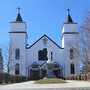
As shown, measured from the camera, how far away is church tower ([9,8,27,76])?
7200 centimetres

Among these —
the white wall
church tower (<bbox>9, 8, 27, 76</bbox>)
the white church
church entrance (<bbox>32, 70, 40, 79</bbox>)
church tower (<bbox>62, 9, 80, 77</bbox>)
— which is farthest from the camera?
the white wall

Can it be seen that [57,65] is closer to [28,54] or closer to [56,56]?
[56,56]

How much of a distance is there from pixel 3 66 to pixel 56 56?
15736 mm

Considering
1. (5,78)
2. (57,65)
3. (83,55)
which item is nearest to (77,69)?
(57,65)

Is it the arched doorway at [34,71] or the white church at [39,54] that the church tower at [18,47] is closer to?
the white church at [39,54]

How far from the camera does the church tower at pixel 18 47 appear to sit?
72000 mm

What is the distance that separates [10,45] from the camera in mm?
70375

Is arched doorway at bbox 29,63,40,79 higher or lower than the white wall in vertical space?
lower

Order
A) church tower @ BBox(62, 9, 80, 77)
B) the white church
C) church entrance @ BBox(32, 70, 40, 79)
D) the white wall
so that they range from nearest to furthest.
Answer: the white church
church tower @ BBox(62, 9, 80, 77)
church entrance @ BBox(32, 70, 40, 79)
the white wall

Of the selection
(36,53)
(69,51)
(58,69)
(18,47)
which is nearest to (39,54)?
(36,53)

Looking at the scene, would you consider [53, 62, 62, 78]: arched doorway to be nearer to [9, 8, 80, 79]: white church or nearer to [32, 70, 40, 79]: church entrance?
[9, 8, 80, 79]: white church

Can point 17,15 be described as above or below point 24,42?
above

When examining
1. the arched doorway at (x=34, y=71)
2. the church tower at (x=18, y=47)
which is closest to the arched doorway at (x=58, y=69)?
the arched doorway at (x=34, y=71)

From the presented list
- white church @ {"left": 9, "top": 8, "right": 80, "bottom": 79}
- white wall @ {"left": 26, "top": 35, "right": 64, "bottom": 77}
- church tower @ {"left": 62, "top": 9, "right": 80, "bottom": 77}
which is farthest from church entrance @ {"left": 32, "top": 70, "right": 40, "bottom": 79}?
church tower @ {"left": 62, "top": 9, "right": 80, "bottom": 77}
